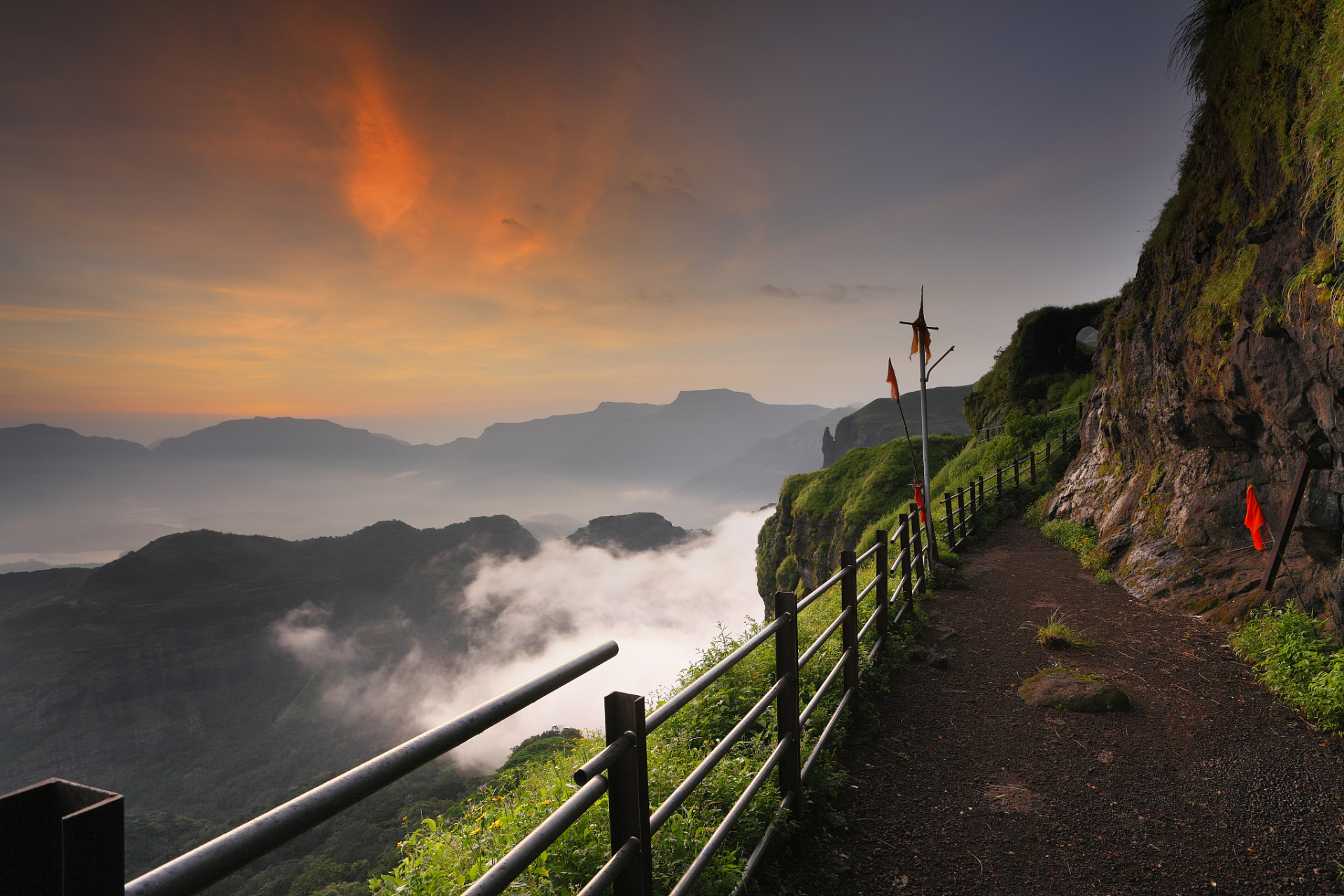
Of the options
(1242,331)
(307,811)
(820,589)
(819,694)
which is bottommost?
(819,694)

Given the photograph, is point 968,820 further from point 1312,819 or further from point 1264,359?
point 1264,359

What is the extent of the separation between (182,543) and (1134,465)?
232m

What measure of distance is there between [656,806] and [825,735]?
183 cm

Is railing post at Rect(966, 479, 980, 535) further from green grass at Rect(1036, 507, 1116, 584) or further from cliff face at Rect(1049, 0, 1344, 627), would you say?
cliff face at Rect(1049, 0, 1344, 627)

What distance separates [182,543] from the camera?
18250 cm

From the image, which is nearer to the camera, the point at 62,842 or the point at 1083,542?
the point at 62,842

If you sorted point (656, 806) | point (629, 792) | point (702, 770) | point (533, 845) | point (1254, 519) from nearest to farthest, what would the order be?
point (533, 845) < point (629, 792) < point (702, 770) < point (656, 806) < point (1254, 519)

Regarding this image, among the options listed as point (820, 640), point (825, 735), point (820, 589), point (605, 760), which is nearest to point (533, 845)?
point (605, 760)

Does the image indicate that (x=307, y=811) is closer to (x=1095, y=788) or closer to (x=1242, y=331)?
(x=1095, y=788)

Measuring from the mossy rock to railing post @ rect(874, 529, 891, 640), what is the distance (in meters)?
1.50

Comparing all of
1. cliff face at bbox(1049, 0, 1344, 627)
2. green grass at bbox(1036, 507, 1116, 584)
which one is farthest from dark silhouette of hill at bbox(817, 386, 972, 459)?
cliff face at bbox(1049, 0, 1344, 627)

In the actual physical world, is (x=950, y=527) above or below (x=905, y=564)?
below

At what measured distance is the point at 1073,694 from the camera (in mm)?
6254

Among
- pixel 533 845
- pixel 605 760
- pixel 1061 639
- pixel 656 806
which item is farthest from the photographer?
pixel 1061 639
